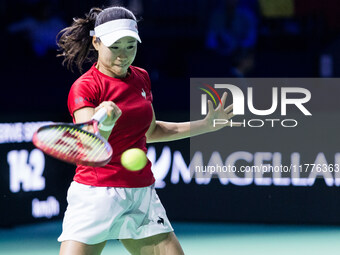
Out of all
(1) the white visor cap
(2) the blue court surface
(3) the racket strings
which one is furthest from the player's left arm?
(2) the blue court surface

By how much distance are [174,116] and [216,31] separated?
2437 millimetres

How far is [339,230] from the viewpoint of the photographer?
7.72 m

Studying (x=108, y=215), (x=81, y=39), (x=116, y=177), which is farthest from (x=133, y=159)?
(x=81, y=39)

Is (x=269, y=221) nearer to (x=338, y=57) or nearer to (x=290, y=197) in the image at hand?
(x=290, y=197)

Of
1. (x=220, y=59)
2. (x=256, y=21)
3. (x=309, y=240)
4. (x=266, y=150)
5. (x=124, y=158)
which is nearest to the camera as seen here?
(x=124, y=158)

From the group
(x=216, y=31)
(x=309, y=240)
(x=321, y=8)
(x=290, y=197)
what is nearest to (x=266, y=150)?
(x=290, y=197)

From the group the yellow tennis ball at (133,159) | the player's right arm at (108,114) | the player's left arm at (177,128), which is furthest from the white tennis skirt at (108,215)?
the player's left arm at (177,128)

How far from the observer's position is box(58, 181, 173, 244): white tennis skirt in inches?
154

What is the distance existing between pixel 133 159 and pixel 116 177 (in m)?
0.18

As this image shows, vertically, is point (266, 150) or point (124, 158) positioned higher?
point (266, 150)

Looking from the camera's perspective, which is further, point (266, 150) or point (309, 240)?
point (266, 150)

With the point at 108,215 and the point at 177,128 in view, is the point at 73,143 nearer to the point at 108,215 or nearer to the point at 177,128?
the point at 108,215

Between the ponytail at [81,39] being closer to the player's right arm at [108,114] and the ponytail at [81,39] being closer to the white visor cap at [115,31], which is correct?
the white visor cap at [115,31]

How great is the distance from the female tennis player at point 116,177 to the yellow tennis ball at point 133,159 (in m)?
0.08
